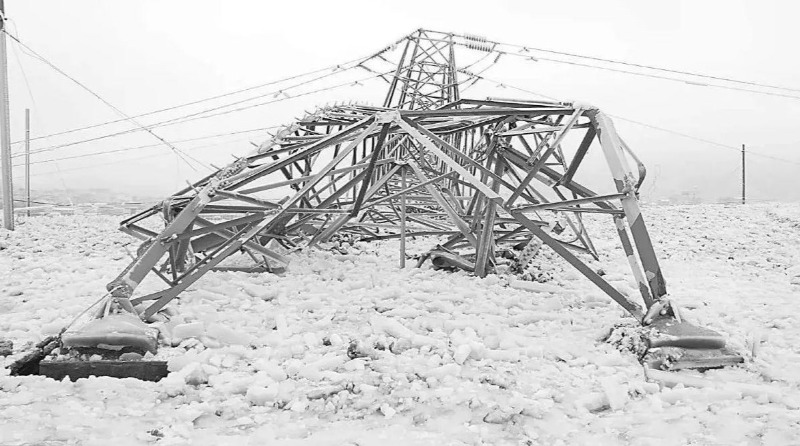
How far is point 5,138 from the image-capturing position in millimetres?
11375

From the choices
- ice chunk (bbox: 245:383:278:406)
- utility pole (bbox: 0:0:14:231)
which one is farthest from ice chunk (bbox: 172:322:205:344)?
utility pole (bbox: 0:0:14:231)

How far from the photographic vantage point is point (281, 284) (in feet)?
21.0

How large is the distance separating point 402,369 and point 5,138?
11.5 metres

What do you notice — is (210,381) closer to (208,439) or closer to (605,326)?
(208,439)

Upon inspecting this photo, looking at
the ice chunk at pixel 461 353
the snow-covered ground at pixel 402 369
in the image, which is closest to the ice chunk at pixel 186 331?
the snow-covered ground at pixel 402 369

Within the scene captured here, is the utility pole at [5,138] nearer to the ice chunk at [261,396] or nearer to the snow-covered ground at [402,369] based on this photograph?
the snow-covered ground at [402,369]

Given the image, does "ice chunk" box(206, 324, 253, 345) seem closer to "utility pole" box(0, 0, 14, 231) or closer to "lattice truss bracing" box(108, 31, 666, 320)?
"lattice truss bracing" box(108, 31, 666, 320)

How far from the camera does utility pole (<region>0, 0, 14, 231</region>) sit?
11266 mm

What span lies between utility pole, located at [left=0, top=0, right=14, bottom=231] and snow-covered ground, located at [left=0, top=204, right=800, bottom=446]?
528 centimetres

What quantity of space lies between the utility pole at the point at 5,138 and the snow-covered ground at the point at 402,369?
17.3ft

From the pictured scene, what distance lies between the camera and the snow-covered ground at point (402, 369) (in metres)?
3.01

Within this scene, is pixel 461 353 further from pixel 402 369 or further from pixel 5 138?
pixel 5 138

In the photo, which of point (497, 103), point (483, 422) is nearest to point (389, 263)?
point (497, 103)

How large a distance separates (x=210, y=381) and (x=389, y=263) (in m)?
4.43
